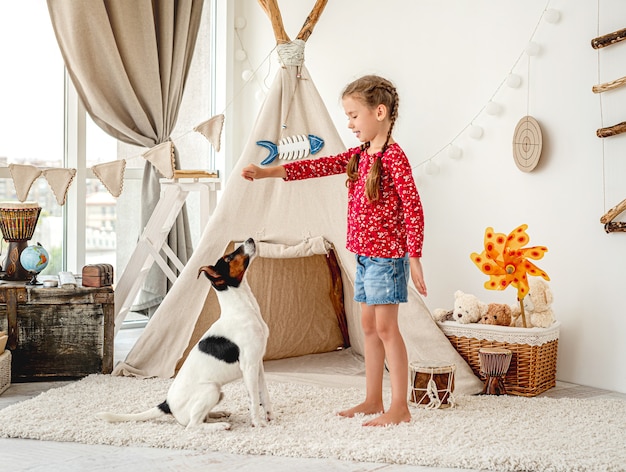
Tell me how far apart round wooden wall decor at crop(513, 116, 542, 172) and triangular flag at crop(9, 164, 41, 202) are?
201 cm

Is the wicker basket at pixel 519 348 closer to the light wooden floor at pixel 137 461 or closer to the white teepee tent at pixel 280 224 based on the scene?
the white teepee tent at pixel 280 224

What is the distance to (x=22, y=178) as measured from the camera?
3.04 m

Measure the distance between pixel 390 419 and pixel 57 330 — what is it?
141 centimetres

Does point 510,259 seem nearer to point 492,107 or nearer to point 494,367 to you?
point 494,367

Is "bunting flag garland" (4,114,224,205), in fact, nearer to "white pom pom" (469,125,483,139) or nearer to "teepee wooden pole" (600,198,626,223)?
"white pom pom" (469,125,483,139)

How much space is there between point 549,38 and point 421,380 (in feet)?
5.01

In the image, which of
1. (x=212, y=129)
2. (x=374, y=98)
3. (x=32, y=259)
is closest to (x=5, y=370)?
(x=32, y=259)

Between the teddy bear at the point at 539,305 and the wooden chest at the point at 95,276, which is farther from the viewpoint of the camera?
the wooden chest at the point at 95,276

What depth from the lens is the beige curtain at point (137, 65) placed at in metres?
3.68

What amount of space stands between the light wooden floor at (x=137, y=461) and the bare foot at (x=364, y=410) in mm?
402

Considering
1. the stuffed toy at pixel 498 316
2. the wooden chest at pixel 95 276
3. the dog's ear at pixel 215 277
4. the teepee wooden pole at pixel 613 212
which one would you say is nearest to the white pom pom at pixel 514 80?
the teepee wooden pole at pixel 613 212

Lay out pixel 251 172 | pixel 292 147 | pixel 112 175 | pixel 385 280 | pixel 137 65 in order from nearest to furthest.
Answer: pixel 385 280 < pixel 251 172 < pixel 292 147 < pixel 112 175 < pixel 137 65

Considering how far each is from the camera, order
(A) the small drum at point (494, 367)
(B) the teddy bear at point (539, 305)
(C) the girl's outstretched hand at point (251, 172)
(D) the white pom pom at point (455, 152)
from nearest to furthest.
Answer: (C) the girl's outstretched hand at point (251, 172), (A) the small drum at point (494, 367), (B) the teddy bear at point (539, 305), (D) the white pom pom at point (455, 152)

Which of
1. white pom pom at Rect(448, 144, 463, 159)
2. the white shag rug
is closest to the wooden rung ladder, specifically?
the white shag rug
